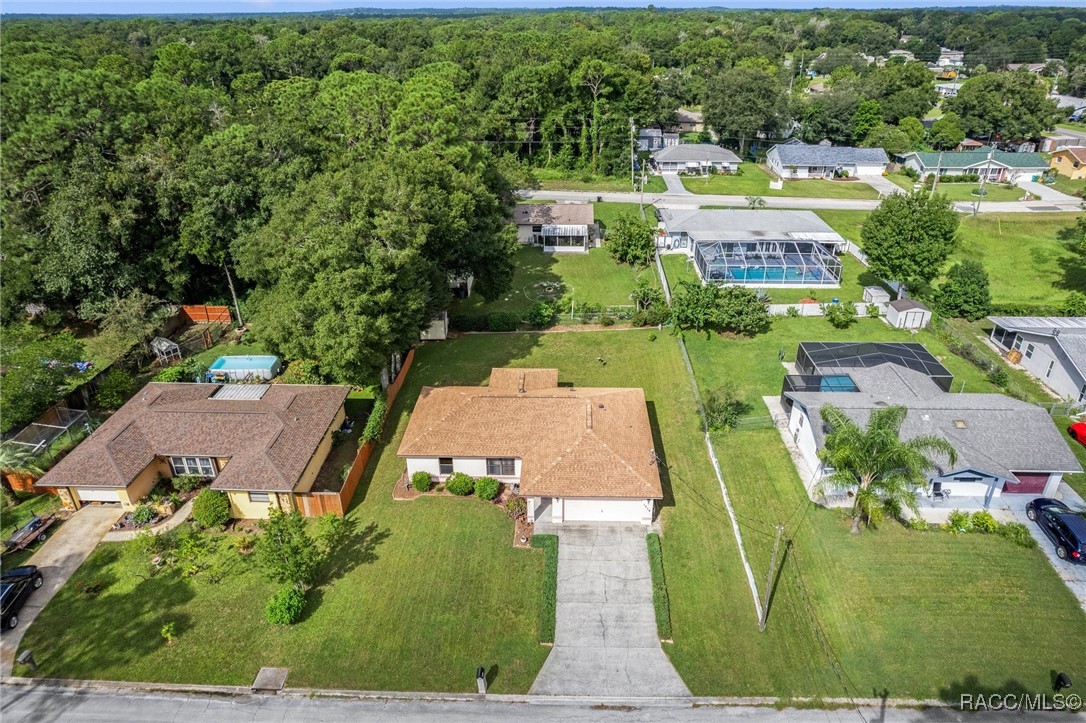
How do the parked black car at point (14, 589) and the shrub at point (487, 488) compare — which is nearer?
the parked black car at point (14, 589)

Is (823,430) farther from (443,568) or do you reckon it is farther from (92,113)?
(92,113)

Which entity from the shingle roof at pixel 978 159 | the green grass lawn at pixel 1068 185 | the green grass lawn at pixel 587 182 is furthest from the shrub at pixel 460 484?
the green grass lawn at pixel 1068 185

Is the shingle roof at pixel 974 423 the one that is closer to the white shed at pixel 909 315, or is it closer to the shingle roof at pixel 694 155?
the white shed at pixel 909 315

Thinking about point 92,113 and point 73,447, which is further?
point 92,113

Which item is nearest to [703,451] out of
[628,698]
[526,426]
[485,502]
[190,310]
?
[526,426]

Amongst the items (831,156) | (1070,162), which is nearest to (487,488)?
(831,156)

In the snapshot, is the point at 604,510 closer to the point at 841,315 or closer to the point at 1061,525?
the point at 1061,525
